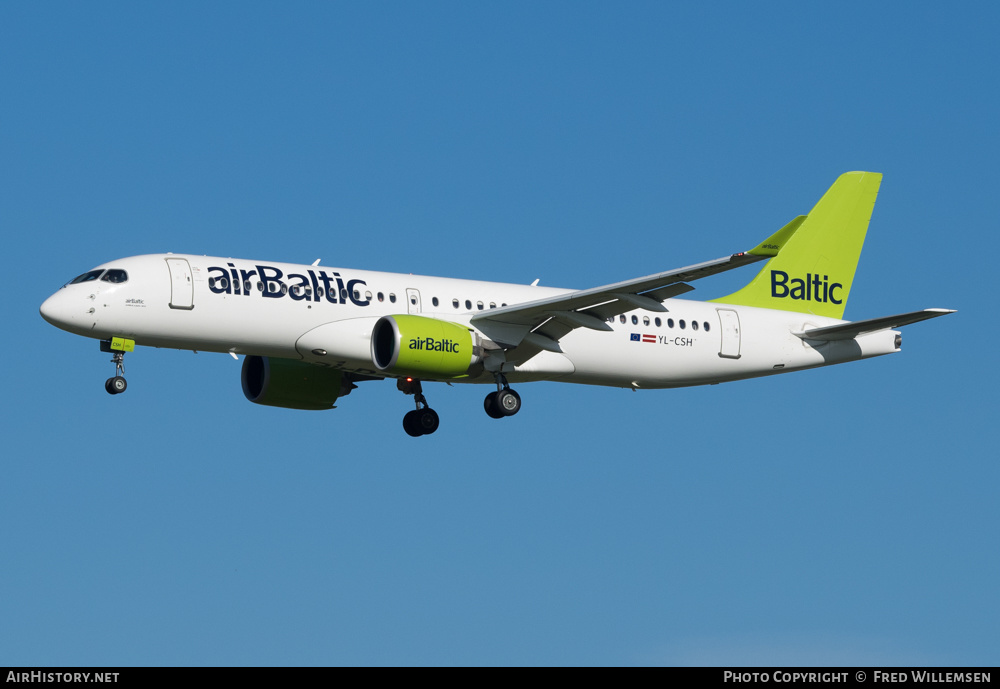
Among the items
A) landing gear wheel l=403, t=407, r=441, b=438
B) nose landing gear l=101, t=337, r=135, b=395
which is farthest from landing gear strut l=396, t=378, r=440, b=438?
nose landing gear l=101, t=337, r=135, b=395

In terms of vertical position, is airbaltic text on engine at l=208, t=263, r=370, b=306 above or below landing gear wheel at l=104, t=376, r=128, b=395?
above

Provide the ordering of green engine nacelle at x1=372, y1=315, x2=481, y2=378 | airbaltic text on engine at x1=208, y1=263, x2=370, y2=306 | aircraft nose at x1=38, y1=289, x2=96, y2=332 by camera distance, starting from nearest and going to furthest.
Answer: aircraft nose at x1=38, y1=289, x2=96, y2=332 → airbaltic text on engine at x1=208, y1=263, x2=370, y2=306 → green engine nacelle at x1=372, y1=315, x2=481, y2=378

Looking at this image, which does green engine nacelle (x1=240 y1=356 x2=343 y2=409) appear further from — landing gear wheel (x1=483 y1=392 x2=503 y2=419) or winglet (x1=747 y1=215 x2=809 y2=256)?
winglet (x1=747 y1=215 x2=809 y2=256)

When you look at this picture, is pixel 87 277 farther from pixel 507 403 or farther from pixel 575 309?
pixel 575 309

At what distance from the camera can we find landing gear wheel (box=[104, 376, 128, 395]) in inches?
1476

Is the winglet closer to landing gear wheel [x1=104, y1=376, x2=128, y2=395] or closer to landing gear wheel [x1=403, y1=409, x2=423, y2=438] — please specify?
landing gear wheel [x1=403, y1=409, x2=423, y2=438]

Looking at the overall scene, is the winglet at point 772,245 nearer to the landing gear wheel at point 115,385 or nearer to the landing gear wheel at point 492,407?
the landing gear wheel at point 492,407

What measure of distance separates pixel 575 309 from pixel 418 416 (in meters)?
6.86

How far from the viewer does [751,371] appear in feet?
150

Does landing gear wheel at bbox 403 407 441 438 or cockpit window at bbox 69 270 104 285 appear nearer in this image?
cockpit window at bbox 69 270 104 285

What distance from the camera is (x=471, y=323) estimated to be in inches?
1599

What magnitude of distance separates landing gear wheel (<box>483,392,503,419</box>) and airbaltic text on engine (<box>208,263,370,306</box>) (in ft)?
14.9

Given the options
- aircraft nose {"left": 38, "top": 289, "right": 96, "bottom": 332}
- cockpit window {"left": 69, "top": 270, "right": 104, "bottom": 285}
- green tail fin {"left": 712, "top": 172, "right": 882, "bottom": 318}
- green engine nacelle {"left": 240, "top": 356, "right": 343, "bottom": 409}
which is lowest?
aircraft nose {"left": 38, "top": 289, "right": 96, "bottom": 332}

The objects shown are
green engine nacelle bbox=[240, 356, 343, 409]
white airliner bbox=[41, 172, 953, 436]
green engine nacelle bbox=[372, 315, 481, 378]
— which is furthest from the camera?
green engine nacelle bbox=[240, 356, 343, 409]
